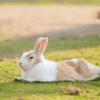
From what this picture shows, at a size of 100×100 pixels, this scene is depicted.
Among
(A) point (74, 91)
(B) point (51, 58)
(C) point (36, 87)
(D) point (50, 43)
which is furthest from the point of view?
(D) point (50, 43)

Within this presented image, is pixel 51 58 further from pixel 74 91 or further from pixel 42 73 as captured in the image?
pixel 74 91

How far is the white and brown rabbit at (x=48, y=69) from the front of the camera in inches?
263

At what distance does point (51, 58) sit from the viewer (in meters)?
10.3

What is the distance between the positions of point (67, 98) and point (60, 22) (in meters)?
13.1

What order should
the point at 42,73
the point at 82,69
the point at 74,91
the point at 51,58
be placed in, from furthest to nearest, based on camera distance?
1. the point at 51,58
2. the point at 82,69
3. the point at 42,73
4. the point at 74,91

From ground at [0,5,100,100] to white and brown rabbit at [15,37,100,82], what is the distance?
0.61ft

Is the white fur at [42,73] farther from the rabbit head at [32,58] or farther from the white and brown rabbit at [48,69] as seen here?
the rabbit head at [32,58]

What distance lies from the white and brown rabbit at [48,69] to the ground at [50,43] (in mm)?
187

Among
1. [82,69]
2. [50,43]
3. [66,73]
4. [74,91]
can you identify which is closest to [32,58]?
[66,73]

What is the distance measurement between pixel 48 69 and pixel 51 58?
11.9 feet

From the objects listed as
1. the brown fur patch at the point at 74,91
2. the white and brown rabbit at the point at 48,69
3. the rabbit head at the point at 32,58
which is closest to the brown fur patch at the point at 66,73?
the white and brown rabbit at the point at 48,69

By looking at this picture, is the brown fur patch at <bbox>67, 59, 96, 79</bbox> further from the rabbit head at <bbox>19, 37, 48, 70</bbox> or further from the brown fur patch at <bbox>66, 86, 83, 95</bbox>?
the brown fur patch at <bbox>66, 86, 83, 95</bbox>

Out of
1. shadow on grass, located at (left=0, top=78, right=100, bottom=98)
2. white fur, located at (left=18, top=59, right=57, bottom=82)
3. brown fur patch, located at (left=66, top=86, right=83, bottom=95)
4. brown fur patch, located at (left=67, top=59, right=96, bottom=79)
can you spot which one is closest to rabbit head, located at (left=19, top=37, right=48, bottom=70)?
white fur, located at (left=18, top=59, right=57, bottom=82)

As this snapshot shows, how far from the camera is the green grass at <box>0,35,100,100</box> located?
5.78m
